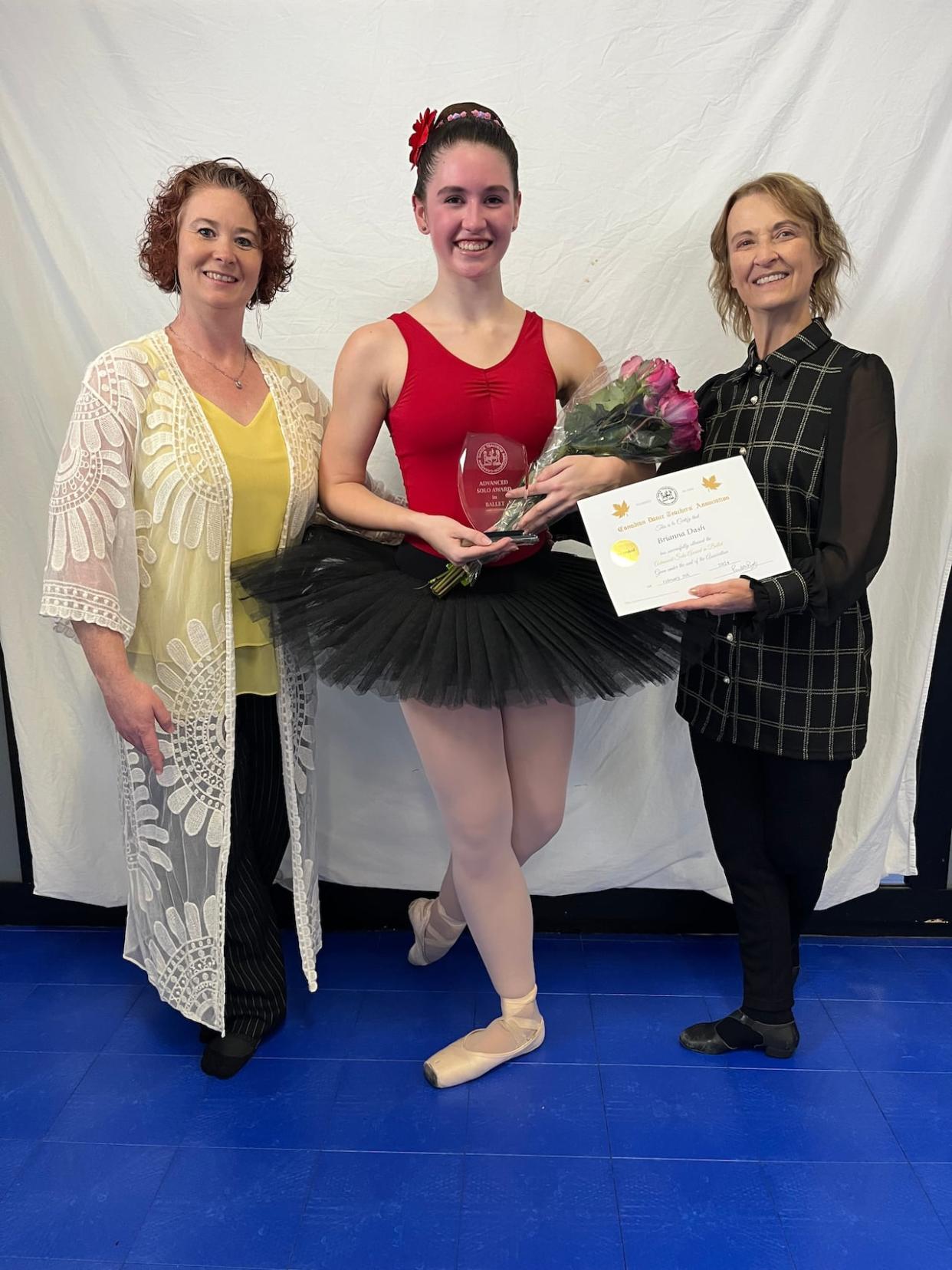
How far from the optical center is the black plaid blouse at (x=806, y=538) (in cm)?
172

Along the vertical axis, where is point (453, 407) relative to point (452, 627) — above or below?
above

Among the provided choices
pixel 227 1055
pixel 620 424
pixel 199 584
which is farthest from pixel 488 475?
pixel 227 1055

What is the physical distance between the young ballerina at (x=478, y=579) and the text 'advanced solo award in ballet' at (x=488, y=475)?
3cm

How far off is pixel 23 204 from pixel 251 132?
540mm

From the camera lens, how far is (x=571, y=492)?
172 centimetres

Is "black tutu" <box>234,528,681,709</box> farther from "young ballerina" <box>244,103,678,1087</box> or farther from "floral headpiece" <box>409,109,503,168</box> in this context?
"floral headpiece" <box>409,109,503,168</box>

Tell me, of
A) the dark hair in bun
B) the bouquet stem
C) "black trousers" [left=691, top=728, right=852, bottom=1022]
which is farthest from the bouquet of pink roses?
"black trousers" [left=691, top=728, right=852, bottom=1022]

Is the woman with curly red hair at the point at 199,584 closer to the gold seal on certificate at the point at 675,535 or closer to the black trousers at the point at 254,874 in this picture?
the black trousers at the point at 254,874

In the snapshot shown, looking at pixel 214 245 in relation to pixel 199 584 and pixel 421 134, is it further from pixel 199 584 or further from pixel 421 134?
pixel 199 584

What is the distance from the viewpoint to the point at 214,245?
183 centimetres

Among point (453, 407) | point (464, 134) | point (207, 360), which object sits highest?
point (464, 134)

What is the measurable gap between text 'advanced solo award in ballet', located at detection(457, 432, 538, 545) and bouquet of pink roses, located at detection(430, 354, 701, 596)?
2 cm

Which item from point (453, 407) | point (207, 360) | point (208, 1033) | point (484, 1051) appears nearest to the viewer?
point (453, 407)

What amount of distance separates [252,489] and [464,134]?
0.75 m
